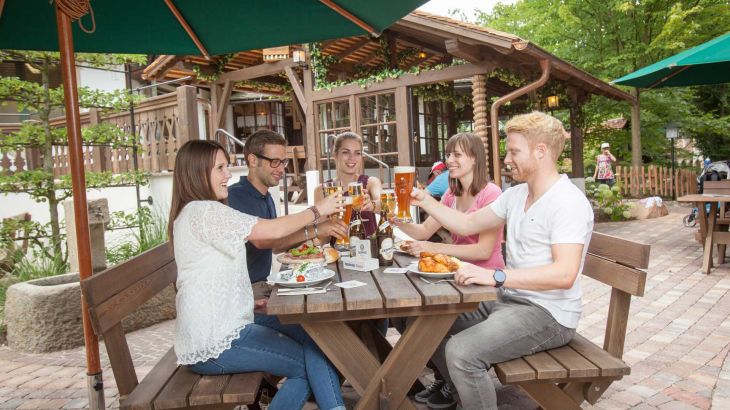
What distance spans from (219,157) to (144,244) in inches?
135

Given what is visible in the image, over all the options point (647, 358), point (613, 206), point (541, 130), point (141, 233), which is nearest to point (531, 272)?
point (541, 130)

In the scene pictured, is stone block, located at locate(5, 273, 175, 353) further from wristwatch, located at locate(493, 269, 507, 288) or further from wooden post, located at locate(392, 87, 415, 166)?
wooden post, located at locate(392, 87, 415, 166)

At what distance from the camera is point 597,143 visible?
58.5 feet

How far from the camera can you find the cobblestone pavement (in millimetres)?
2705

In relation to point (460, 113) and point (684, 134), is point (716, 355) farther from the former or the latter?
point (684, 134)

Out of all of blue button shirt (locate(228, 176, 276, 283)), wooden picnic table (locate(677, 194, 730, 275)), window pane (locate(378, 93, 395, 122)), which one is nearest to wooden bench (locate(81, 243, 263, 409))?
blue button shirt (locate(228, 176, 276, 283))

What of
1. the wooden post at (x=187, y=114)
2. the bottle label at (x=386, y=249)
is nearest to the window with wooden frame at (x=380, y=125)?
the wooden post at (x=187, y=114)

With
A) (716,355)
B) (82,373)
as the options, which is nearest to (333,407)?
(82,373)

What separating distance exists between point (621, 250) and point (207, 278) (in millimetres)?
1653

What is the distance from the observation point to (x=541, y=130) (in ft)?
6.95

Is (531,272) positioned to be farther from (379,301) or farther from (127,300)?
(127,300)

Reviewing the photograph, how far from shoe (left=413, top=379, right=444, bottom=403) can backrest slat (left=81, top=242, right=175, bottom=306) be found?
1.48 metres

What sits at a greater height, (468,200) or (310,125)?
(310,125)

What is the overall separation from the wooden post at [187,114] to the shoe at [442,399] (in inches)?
157
